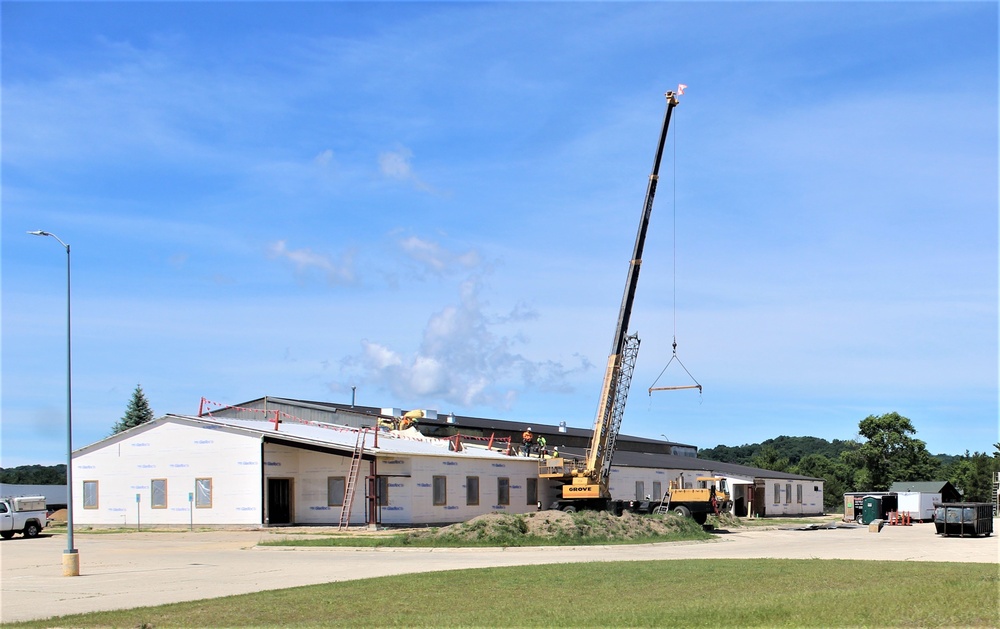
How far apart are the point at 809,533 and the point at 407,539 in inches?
859

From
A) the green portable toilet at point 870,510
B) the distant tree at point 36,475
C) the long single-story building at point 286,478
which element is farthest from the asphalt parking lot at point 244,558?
the distant tree at point 36,475

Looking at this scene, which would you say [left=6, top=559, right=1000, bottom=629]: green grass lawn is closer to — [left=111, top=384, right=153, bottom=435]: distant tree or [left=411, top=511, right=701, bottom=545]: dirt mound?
[left=411, top=511, right=701, bottom=545]: dirt mound

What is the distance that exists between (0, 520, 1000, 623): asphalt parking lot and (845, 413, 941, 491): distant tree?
52.7 metres

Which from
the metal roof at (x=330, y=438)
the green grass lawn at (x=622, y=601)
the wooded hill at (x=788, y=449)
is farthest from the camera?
the wooded hill at (x=788, y=449)

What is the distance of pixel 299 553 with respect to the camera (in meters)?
29.7

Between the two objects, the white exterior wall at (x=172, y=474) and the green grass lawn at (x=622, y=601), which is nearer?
the green grass lawn at (x=622, y=601)

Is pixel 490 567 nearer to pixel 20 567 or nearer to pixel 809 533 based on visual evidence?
pixel 20 567

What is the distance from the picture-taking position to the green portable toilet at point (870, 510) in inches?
2283

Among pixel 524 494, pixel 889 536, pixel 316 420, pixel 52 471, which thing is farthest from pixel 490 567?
pixel 52 471

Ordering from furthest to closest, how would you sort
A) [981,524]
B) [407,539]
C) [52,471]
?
[52,471], [981,524], [407,539]

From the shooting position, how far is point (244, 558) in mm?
27906

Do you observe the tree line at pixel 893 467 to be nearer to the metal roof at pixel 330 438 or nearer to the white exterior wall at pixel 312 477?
the metal roof at pixel 330 438

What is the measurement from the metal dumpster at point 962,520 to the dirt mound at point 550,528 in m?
12.5

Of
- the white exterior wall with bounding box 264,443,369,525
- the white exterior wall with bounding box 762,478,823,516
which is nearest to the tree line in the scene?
the white exterior wall with bounding box 762,478,823,516
